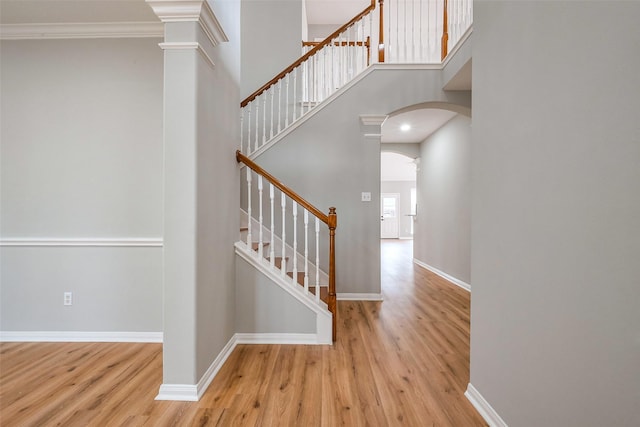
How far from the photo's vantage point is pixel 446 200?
5020mm

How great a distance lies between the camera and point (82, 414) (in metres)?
1.60

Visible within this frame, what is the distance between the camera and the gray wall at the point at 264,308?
246 centimetres

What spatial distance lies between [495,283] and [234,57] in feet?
8.27

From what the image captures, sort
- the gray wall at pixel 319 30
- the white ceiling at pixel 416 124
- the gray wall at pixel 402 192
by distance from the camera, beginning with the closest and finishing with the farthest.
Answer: the white ceiling at pixel 416 124 → the gray wall at pixel 319 30 → the gray wall at pixel 402 192

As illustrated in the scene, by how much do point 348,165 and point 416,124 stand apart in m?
2.17

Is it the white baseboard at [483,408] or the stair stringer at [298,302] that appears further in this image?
the stair stringer at [298,302]

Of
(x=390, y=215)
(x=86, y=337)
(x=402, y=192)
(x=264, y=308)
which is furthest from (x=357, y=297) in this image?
(x=402, y=192)

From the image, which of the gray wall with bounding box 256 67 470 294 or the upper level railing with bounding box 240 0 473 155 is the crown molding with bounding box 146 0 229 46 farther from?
the gray wall with bounding box 256 67 470 294

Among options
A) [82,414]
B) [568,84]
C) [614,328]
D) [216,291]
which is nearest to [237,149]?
[216,291]

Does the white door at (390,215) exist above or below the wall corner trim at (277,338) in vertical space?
above

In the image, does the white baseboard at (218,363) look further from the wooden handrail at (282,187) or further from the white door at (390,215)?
the white door at (390,215)

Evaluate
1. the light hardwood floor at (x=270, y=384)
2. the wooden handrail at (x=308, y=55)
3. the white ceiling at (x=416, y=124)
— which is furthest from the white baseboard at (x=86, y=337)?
the white ceiling at (x=416, y=124)

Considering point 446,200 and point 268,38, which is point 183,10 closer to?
point 268,38

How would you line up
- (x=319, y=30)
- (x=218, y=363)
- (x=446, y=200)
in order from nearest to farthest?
(x=218, y=363) → (x=446, y=200) → (x=319, y=30)
